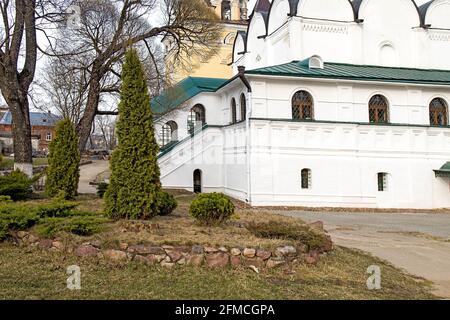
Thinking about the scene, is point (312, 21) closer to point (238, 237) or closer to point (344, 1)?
point (344, 1)

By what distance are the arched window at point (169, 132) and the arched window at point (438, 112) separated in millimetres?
13267

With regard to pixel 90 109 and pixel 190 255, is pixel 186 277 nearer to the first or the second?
pixel 190 255

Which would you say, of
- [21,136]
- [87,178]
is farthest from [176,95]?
[21,136]

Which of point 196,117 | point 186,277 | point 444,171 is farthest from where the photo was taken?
point 196,117

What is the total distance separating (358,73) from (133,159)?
13841 mm

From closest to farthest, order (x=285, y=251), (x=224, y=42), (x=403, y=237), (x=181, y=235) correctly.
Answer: (x=285, y=251), (x=181, y=235), (x=403, y=237), (x=224, y=42)

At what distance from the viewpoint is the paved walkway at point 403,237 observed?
7.60 metres

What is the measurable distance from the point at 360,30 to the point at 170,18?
10193 millimetres

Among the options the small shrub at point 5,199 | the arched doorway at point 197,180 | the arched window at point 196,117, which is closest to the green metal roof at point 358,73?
the arched window at point 196,117

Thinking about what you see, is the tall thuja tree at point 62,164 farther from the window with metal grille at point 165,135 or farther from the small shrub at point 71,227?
the window with metal grille at point 165,135

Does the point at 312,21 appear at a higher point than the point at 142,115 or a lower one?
higher

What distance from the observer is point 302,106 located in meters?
17.9

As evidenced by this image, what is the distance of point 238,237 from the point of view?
283 inches

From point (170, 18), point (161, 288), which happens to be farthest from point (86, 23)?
point (161, 288)
